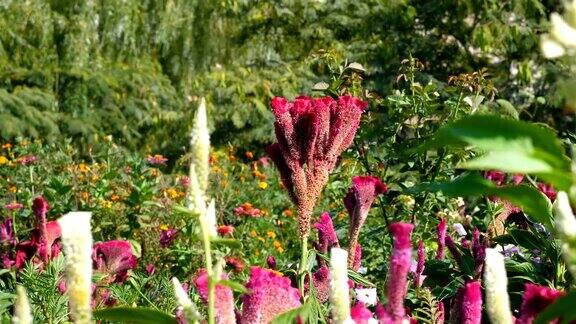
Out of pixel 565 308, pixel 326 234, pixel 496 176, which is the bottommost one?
pixel 565 308

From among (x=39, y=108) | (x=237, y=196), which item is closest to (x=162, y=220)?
(x=237, y=196)

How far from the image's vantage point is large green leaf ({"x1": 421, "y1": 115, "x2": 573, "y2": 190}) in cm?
73

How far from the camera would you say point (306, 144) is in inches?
79.4

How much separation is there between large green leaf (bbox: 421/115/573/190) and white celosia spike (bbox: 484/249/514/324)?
0.07 metres

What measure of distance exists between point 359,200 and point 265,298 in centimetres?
107

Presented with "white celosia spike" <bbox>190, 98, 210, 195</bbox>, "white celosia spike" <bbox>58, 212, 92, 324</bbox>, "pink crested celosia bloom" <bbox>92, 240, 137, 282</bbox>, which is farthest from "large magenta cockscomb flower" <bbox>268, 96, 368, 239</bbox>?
"white celosia spike" <bbox>58, 212, 92, 324</bbox>

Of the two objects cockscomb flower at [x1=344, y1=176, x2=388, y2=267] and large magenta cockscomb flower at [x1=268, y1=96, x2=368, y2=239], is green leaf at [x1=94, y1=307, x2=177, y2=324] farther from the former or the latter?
cockscomb flower at [x1=344, y1=176, x2=388, y2=267]

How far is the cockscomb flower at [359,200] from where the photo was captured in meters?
2.14

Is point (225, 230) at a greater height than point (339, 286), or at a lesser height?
greater

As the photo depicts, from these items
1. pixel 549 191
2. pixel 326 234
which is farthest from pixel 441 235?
pixel 549 191

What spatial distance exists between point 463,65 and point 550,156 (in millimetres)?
10603

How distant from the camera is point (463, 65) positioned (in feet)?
36.6

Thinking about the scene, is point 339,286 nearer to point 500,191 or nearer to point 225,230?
point 500,191

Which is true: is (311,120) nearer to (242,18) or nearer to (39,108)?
(39,108)
